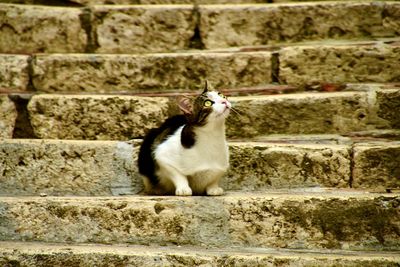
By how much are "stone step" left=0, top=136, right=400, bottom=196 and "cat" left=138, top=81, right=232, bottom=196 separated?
0.23 metres

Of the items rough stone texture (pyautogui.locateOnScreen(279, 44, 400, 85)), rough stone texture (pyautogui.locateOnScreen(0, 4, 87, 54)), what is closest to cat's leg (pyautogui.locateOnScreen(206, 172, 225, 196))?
rough stone texture (pyautogui.locateOnScreen(279, 44, 400, 85))

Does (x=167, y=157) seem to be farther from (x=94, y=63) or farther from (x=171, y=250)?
(x=94, y=63)

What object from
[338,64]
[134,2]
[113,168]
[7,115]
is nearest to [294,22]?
[338,64]

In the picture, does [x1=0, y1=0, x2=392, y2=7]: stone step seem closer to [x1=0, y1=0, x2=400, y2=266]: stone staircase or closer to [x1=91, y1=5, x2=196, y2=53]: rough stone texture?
[x1=0, y1=0, x2=400, y2=266]: stone staircase

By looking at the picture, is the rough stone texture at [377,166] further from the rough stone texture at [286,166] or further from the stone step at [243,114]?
the stone step at [243,114]

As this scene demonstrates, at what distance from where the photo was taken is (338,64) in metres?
4.19

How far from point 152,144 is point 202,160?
305 mm

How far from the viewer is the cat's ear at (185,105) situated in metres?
3.25

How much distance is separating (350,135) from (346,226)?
3.00ft

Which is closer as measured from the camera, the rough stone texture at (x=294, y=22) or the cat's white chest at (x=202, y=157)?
the cat's white chest at (x=202, y=157)

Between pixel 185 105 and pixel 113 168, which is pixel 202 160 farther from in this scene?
pixel 113 168

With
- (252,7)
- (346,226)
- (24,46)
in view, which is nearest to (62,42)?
(24,46)

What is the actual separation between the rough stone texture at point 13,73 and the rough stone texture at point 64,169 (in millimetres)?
739

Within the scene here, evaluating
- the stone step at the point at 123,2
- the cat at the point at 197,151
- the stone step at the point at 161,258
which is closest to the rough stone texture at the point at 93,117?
the cat at the point at 197,151
